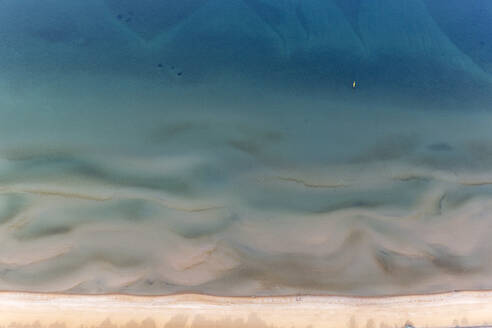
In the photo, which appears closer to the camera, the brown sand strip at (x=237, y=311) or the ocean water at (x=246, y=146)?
the brown sand strip at (x=237, y=311)

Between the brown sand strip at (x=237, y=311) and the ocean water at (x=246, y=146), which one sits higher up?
the ocean water at (x=246, y=146)

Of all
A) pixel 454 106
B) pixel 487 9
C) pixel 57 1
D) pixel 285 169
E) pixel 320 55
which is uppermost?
pixel 57 1

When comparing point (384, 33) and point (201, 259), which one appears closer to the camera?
point (201, 259)

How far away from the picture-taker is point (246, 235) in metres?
3.99

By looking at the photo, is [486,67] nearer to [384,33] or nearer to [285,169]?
[384,33]

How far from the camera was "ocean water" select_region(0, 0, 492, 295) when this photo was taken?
3.89 metres

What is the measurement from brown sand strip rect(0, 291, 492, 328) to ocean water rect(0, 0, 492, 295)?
15 cm

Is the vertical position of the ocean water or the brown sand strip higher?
the ocean water

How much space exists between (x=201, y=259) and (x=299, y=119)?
8.87 feet

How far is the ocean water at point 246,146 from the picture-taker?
3893 millimetres

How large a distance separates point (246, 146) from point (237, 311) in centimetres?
243

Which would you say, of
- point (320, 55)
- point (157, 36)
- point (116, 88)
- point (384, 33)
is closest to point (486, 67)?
point (384, 33)

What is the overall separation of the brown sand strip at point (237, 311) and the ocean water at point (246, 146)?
6.0 inches

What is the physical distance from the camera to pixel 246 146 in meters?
4.30
